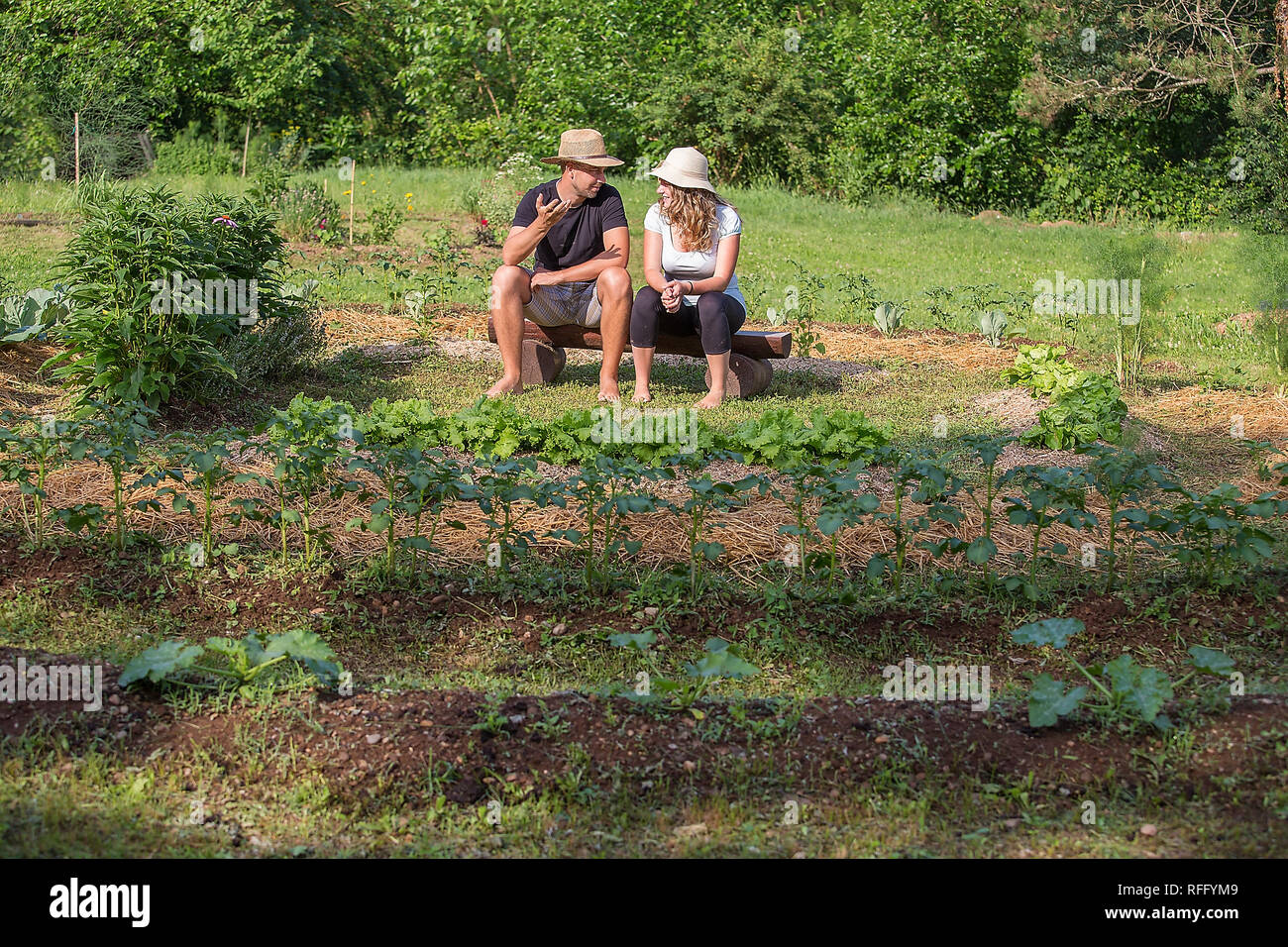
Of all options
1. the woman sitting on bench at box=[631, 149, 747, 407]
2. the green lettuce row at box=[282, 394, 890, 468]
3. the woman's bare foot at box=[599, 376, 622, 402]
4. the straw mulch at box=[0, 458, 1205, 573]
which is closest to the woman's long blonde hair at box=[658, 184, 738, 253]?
the woman sitting on bench at box=[631, 149, 747, 407]

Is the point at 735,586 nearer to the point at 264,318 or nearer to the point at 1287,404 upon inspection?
the point at 264,318

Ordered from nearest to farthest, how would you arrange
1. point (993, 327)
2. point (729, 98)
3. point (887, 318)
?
1. point (993, 327)
2. point (887, 318)
3. point (729, 98)

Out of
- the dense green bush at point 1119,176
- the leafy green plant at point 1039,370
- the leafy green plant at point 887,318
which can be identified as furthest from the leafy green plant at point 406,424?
the dense green bush at point 1119,176

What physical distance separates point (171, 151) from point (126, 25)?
2679mm

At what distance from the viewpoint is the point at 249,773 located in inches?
103

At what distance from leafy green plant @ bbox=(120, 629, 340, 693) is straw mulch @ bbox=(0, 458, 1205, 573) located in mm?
999

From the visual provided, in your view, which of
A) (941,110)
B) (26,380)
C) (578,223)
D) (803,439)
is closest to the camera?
(803,439)

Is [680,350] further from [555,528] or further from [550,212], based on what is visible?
[555,528]

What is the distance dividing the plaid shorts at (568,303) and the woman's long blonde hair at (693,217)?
1.66 ft

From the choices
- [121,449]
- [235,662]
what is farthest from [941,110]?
[235,662]

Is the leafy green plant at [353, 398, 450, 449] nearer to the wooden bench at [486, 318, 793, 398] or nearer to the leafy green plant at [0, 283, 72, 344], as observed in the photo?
the wooden bench at [486, 318, 793, 398]

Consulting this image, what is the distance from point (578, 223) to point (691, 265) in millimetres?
616

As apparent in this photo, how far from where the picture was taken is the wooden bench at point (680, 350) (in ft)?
20.2

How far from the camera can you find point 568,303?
6258mm
